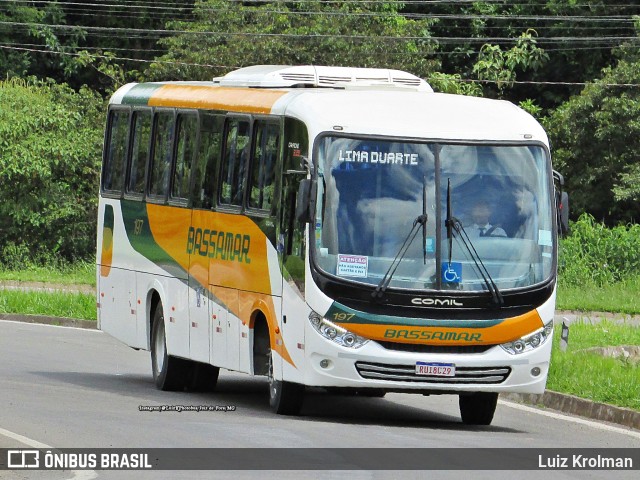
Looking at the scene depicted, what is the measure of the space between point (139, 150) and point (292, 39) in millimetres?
26502

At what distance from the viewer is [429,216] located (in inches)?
590

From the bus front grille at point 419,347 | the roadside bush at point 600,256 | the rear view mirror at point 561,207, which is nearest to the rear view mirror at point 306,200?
the bus front grille at point 419,347

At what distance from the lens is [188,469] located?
11.2m

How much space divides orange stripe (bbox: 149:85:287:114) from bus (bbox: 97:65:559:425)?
0.21 ft

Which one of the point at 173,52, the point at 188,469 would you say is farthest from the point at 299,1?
the point at 188,469

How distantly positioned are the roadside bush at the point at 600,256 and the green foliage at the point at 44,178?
13261 mm

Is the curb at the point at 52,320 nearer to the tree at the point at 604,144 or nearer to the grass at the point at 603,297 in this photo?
the grass at the point at 603,297

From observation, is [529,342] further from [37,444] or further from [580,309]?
[580,309]

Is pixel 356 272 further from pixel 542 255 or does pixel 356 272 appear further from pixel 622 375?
pixel 622 375

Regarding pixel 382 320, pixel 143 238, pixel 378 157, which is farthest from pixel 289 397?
pixel 143 238

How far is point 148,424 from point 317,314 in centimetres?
179

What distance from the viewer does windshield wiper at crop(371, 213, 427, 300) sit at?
14727 mm

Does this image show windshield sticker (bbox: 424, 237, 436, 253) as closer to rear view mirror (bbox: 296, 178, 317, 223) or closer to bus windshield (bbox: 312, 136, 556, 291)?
bus windshield (bbox: 312, 136, 556, 291)

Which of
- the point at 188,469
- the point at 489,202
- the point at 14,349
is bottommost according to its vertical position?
the point at 14,349
